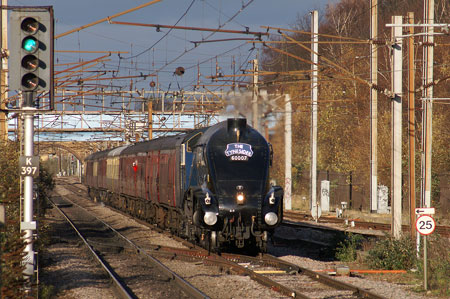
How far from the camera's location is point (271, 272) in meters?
15.3

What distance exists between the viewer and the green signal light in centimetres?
1167

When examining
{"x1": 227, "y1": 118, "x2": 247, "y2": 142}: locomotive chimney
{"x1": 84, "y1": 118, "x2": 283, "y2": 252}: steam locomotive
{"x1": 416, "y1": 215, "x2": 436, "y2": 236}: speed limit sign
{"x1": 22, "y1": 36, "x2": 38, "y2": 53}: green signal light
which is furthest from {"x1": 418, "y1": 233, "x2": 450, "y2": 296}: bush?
{"x1": 22, "y1": 36, "x2": 38, "y2": 53}: green signal light

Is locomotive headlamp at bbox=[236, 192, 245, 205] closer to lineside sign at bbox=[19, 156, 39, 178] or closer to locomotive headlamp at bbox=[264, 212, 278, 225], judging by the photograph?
locomotive headlamp at bbox=[264, 212, 278, 225]

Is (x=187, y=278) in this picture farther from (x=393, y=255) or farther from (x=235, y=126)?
(x=393, y=255)

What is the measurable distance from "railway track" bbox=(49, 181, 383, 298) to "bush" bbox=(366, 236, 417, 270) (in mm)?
2429

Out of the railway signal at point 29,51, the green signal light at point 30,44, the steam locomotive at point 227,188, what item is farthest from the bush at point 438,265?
the green signal light at point 30,44

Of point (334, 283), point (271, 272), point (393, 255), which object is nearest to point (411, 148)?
point (393, 255)

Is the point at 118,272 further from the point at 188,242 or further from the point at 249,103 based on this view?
the point at 249,103

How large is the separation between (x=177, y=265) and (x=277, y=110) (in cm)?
924

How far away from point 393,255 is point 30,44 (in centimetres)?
1001

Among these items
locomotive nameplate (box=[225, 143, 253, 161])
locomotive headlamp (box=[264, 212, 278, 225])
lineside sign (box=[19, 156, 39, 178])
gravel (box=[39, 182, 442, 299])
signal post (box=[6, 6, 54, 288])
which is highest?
signal post (box=[6, 6, 54, 288])

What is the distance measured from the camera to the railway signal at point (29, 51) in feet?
38.3

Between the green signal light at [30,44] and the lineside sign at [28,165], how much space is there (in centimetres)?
195

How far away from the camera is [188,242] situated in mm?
21734
